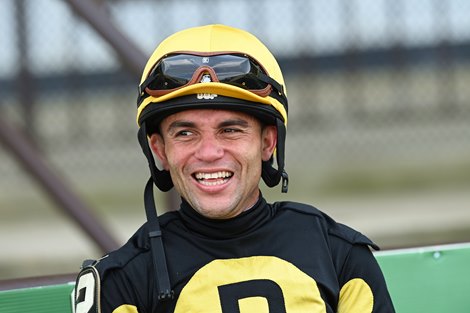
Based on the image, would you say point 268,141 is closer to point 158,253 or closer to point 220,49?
point 220,49

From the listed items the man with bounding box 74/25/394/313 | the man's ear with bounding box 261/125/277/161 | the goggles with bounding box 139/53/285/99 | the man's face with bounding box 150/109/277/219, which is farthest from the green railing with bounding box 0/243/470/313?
the goggles with bounding box 139/53/285/99

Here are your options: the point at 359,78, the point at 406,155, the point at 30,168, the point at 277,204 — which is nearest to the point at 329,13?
the point at 359,78

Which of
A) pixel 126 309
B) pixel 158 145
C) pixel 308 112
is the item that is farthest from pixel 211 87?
pixel 308 112

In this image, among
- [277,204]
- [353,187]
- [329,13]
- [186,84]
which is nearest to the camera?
[186,84]

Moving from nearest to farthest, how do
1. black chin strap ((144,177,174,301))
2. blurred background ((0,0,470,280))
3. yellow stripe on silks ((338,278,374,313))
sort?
black chin strap ((144,177,174,301)), yellow stripe on silks ((338,278,374,313)), blurred background ((0,0,470,280))

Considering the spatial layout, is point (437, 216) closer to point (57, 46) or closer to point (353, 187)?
point (353, 187)

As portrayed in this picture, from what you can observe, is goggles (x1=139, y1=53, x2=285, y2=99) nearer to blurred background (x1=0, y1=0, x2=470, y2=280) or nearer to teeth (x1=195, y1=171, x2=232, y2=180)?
teeth (x1=195, y1=171, x2=232, y2=180)

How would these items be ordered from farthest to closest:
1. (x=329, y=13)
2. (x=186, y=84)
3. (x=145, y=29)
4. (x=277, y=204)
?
(x=329, y=13) < (x=145, y=29) < (x=277, y=204) < (x=186, y=84)

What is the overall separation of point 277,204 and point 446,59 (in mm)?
5861

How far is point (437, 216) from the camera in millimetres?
7730

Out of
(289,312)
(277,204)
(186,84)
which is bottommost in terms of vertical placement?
(289,312)

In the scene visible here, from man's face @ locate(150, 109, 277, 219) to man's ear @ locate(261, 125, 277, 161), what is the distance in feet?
0.28

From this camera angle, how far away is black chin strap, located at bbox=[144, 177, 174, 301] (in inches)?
98.1

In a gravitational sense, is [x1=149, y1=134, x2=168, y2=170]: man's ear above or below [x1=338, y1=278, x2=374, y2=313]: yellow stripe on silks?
above
